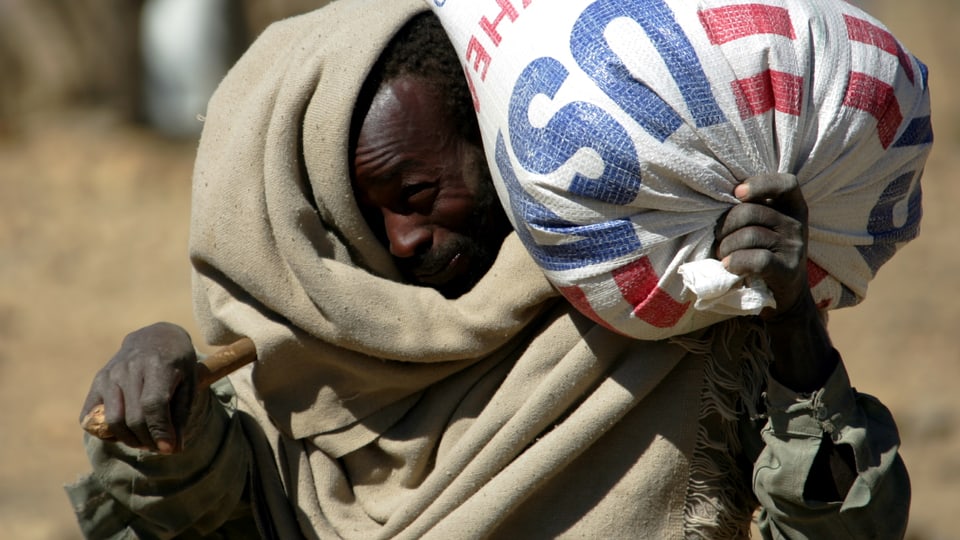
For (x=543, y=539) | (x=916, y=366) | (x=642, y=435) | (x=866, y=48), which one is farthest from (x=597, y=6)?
(x=916, y=366)

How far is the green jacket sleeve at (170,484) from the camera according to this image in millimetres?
2432

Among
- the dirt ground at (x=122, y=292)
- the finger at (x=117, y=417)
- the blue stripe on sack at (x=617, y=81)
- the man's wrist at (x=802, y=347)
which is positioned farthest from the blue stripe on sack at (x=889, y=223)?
the dirt ground at (x=122, y=292)

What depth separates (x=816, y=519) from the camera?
2.11 m

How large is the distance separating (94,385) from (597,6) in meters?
1.02

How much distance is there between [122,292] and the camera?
8.09 metres

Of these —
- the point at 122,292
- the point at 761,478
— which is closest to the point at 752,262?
the point at 761,478

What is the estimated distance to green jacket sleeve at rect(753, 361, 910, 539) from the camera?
208 cm

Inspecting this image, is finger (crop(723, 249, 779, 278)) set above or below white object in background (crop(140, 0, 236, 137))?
below

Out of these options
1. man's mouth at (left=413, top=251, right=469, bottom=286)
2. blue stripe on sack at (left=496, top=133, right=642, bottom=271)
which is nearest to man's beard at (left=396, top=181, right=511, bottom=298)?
man's mouth at (left=413, top=251, right=469, bottom=286)

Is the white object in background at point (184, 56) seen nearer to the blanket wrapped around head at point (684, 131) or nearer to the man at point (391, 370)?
the man at point (391, 370)

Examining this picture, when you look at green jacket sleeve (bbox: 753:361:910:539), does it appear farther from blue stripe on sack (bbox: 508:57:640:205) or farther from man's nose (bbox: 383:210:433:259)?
man's nose (bbox: 383:210:433:259)

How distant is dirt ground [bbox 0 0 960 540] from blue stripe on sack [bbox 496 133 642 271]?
11.7 ft

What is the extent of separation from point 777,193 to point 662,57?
0.26 meters

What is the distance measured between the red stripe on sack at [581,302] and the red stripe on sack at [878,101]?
Answer: 0.49 metres
